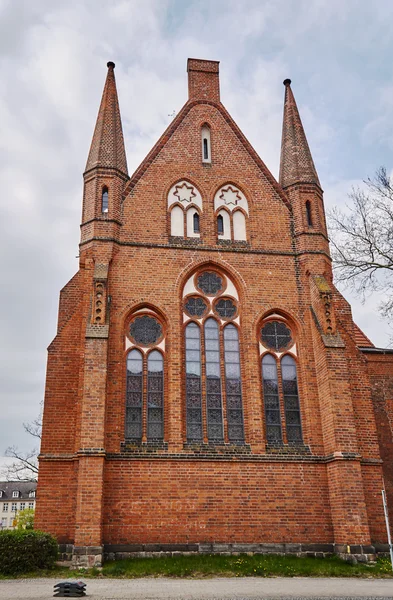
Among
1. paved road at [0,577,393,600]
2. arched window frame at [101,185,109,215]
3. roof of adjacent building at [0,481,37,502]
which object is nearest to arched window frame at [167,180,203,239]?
arched window frame at [101,185,109,215]

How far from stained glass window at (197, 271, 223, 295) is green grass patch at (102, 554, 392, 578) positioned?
762cm

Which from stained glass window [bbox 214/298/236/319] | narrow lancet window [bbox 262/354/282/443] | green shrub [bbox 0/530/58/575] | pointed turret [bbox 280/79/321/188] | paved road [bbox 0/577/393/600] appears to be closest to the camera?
paved road [bbox 0/577/393/600]

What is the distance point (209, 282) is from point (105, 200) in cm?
423

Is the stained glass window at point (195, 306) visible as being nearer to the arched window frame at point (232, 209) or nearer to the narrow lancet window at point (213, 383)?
the narrow lancet window at point (213, 383)

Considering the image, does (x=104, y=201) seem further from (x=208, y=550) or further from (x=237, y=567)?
(x=237, y=567)

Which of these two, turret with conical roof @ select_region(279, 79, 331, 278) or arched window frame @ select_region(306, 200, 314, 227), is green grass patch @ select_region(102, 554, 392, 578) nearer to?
turret with conical roof @ select_region(279, 79, 331, 278)

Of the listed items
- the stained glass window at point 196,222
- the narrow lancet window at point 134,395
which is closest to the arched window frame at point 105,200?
the stained glass window at point 196,222

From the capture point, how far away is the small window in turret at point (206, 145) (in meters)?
20.2

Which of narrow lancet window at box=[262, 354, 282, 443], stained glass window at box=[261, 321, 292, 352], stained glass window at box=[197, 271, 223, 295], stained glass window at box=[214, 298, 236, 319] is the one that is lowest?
narrow lancet window at box=[262, 354, 282, 443]

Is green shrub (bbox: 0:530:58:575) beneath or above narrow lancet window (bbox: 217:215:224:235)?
beneath

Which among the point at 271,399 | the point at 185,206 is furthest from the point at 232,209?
the point at 271,399

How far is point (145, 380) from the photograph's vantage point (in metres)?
16.6

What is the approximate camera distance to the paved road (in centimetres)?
990

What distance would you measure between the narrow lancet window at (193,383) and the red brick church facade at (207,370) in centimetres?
3
